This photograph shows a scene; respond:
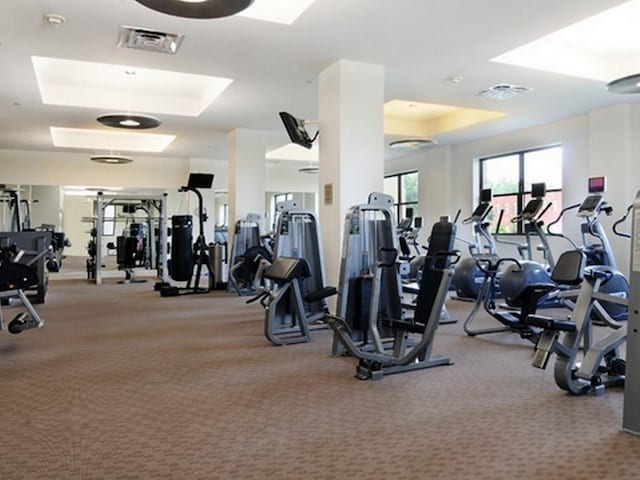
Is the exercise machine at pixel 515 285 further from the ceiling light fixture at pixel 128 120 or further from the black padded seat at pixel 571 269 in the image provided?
the ceiling light fixture at pixel 128 120

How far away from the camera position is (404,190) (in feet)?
41.8

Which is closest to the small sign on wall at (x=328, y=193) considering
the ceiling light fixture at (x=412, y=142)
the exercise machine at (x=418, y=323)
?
the exercise machine at (x=418, y=323)

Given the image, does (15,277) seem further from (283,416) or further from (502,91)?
(502,91)

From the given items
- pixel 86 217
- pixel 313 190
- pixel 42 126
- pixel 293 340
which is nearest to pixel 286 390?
pixel 293 340

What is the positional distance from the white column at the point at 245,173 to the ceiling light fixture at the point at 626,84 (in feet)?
19.3

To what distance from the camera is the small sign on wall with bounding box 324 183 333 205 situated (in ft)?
18.8

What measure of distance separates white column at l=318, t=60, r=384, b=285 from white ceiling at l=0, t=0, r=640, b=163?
0.21 metres

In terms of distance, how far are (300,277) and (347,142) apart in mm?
1662

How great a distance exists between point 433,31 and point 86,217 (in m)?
10.1

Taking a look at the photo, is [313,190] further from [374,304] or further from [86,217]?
[374,304]

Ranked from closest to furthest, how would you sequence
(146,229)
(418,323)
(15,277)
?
(418,323) → (15,277) → (146,229)

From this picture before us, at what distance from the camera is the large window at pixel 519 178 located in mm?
8977

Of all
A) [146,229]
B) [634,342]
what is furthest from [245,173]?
[634,342]

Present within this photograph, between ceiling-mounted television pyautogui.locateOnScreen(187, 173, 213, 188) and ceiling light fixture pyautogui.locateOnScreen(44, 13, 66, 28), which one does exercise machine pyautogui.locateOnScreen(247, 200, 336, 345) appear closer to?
ceiling light fixture pyautogui.locateOnScreen(44, 13, 66, 28)
